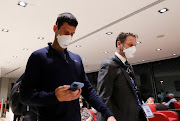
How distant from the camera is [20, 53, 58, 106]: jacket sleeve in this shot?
782mm

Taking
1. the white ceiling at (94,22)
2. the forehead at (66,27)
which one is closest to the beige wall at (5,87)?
the white ceiling at (94,22)

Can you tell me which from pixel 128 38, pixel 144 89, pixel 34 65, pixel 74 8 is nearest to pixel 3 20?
pixel 74 8

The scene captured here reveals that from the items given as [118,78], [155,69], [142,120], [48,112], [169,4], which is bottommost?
[142,120]

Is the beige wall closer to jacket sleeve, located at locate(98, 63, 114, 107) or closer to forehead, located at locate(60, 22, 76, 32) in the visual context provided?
jacket sleeve, located at locate(98, 63, 114, 107)

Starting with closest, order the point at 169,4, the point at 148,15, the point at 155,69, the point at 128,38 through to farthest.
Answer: the point at 128,38 → the point at 169,4 → the point at 148,15 → the point at 155,69

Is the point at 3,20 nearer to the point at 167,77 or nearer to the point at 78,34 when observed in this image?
the point at 78,34

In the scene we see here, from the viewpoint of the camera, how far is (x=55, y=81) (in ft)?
2.89

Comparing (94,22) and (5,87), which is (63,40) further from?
(5,87)

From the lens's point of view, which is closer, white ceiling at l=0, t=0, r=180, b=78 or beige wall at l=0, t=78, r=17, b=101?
white ceiling at l=0, t=0, r=180, b=78

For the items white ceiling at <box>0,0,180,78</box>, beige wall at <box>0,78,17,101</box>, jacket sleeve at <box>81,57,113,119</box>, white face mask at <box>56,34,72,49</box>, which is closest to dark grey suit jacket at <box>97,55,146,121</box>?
jacket sleeve at <box>81,57,113,119</box>

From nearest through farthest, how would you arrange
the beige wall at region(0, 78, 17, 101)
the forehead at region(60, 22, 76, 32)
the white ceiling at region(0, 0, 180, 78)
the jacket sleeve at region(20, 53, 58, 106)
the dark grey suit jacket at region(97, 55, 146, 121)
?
the jacket sleeve at region(20, 53, 58, 106), the forehead at region(60, 22, 76, 32), the dark grey suit jacket at region(97, 55, 146, 121), the white ceiling at region(0, 0, 180, 78), the beige wall at region(0, 78, 17, 101)

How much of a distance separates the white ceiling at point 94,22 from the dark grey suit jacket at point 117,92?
2387 millimetres

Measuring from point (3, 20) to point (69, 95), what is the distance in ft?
14.4

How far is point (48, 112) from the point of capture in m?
0.84
